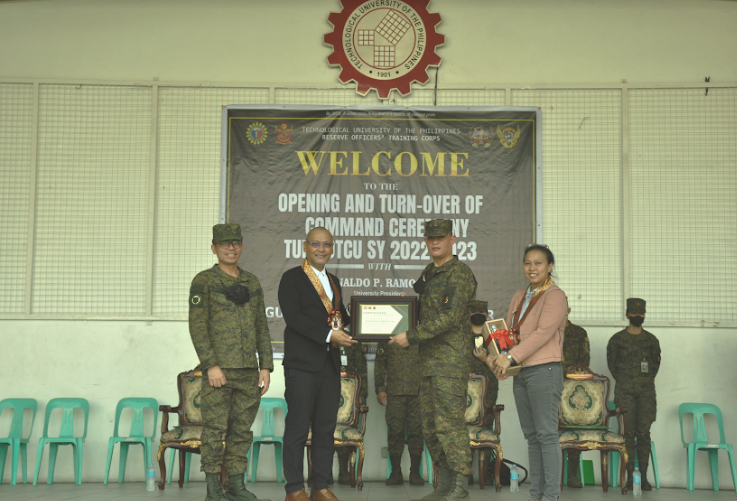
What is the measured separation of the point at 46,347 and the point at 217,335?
127 inches

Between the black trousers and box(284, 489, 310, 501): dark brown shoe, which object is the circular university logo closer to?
the black trousers

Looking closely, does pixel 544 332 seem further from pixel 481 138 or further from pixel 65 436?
pixel 65 436

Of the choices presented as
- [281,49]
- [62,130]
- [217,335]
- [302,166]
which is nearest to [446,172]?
[302,166]

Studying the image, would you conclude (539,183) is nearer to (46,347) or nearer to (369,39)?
(369,39)

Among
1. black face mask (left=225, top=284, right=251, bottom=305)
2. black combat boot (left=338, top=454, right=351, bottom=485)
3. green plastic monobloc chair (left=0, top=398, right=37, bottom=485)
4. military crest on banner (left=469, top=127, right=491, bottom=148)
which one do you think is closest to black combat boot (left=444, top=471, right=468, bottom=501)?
black face mask (left=225, top=284, right=251, bottom=305)

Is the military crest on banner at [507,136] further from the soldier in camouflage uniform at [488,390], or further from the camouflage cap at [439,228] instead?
the camouflage cap at [439,228]

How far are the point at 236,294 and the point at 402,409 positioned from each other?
2.40 metres

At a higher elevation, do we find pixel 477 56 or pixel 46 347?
pixel 477 56

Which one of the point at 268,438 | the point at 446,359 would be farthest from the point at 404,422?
the point at 446,359

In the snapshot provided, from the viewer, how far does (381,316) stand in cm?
457

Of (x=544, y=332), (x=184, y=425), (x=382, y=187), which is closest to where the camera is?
(x=544, y=332)

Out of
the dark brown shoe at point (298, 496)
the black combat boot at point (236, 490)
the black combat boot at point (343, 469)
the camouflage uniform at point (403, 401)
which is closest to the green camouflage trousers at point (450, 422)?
the dark brown shoe at point (298, 496)

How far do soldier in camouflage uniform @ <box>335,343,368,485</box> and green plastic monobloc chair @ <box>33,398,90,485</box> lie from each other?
2320mm

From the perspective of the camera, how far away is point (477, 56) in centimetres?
716
